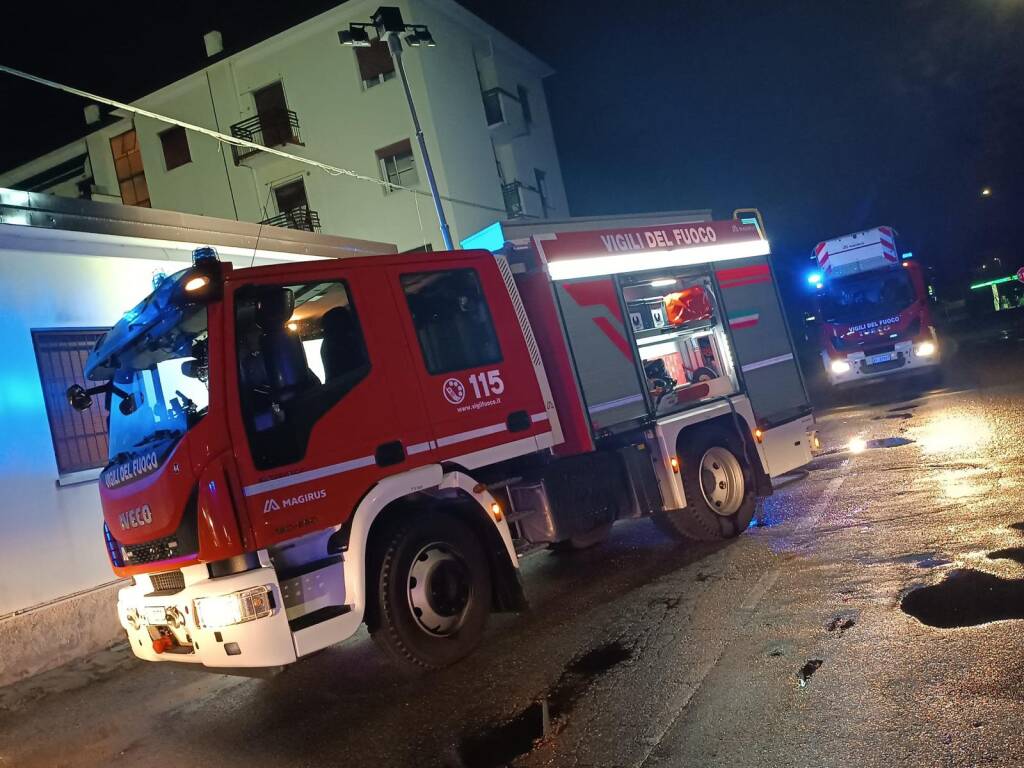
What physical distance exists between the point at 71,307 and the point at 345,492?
585 cm

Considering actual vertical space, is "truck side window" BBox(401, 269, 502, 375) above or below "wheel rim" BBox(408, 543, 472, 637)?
above

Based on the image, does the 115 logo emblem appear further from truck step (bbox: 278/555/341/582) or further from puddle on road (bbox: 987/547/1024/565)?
puddle on road (bbox: 987/547/1024/565)

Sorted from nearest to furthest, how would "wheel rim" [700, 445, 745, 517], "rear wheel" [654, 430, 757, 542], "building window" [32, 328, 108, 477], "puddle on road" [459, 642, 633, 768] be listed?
"puddle on road" [459, 642, 633, 768]
"rear wheel" [654, 430, 757, 542]
"wheel rim" [700, 445, 745, 517]
"building window" [32, 328, 108, 477]

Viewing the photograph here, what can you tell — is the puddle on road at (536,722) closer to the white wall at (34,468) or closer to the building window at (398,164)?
the white wall at (34,468)

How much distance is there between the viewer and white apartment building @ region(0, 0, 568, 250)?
942 inches

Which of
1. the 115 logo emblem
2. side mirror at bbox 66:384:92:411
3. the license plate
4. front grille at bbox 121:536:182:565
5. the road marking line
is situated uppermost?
side mirror at bbox 66:384:92:411

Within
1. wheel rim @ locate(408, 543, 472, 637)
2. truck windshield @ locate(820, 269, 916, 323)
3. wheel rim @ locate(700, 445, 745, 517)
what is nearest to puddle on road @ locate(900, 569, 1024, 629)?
wheel rim @ locate(700, 445, 745, 517)

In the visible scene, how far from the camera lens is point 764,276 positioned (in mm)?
8547

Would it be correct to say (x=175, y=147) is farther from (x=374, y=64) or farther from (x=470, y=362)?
(x=470, y=362)

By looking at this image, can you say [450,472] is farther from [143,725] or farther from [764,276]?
[764,276]

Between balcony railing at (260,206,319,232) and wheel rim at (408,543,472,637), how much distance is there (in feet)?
69.5

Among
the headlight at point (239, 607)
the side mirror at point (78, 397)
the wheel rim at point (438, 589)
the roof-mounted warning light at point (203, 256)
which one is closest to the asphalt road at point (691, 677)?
the wheel rim at point (438, 589)

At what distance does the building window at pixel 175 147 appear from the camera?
1048 inches

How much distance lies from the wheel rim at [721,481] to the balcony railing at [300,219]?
19.8 m
